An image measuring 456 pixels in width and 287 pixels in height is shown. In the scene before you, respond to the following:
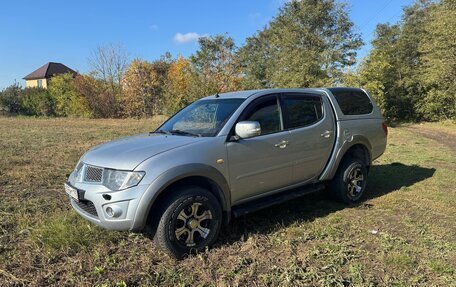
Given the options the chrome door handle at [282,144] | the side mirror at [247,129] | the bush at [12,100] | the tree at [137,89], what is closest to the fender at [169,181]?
the side mirror at [247,129]

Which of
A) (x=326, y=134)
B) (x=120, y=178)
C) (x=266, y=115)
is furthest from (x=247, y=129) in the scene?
(x=326, y=134)

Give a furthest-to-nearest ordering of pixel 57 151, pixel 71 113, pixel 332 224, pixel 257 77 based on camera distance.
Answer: pixel 71 113 < pixel 257 77 < pixel 57 151 < pixel 332 224

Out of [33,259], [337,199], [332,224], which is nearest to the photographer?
[33,259]

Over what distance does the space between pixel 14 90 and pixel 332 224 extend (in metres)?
50.3

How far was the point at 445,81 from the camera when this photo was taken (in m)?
23.8

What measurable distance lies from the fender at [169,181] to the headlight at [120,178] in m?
0.15

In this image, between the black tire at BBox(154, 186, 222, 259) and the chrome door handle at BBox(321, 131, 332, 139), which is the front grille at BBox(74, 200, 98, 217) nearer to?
the black tire at BBox(154, 186, 222, 259)

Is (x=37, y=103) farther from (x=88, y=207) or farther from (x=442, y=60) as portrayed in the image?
(x=88, y=207)

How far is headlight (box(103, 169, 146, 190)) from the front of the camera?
3.71 m

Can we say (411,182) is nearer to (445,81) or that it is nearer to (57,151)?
(57,151)

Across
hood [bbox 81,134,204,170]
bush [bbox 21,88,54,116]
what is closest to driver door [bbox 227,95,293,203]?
hood [bbox 81,134,204,170]

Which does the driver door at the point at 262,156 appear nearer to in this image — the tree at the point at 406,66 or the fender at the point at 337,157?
the fender at the point at 337,157

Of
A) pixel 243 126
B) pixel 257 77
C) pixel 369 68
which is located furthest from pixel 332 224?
pixel 257 77

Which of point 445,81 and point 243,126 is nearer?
point 243,126
